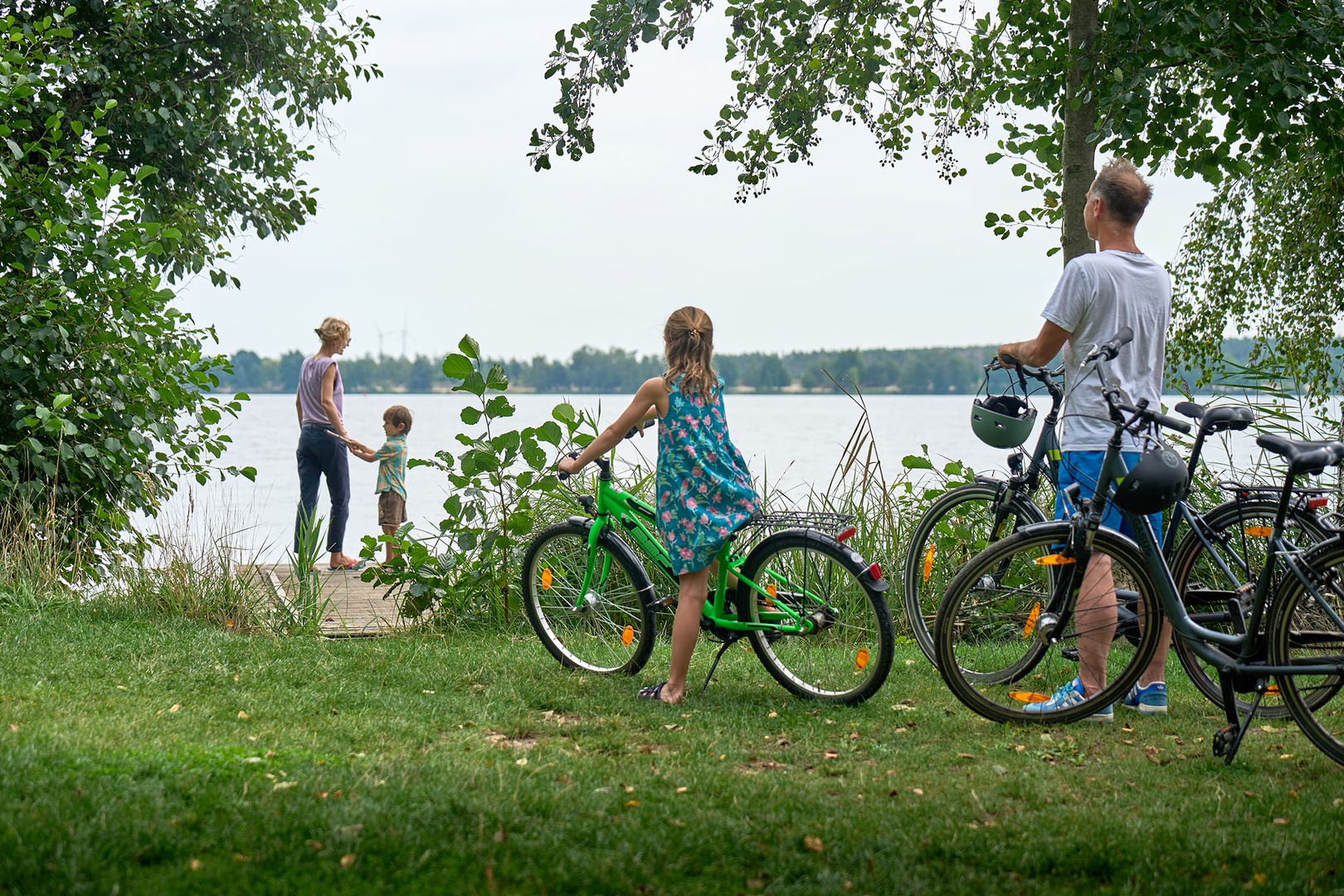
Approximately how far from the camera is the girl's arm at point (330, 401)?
9203 millimetres

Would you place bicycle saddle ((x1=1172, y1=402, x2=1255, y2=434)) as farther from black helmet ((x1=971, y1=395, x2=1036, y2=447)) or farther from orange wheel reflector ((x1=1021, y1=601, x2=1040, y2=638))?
orange wheel reflector ((x1=1021, y1=601, x2=1040, y2=638))

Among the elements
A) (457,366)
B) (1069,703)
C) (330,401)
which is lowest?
(1069,703)

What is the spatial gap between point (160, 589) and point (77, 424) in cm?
152

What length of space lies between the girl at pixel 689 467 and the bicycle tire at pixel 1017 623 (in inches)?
36.9

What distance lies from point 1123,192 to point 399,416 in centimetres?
661

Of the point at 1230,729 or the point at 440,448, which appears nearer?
the point at 1230,729

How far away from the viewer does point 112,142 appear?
37.0 ft

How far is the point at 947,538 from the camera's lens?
623 cm

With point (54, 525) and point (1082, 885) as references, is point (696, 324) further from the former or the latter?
point (54, 525)

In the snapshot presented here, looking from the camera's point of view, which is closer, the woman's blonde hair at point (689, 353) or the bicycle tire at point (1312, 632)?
the bicycle tire at point (1312, 632)

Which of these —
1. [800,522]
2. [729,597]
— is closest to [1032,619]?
[800,522]

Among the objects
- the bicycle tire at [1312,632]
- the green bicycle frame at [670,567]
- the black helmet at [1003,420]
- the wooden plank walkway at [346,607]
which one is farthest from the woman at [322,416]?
the bicycle tire at [1312,632]

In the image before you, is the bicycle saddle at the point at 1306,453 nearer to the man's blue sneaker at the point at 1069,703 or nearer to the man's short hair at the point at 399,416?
the man's blue sneaker at the point at 1069,703

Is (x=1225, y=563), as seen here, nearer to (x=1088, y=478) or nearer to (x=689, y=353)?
(x=1088, y=478)
